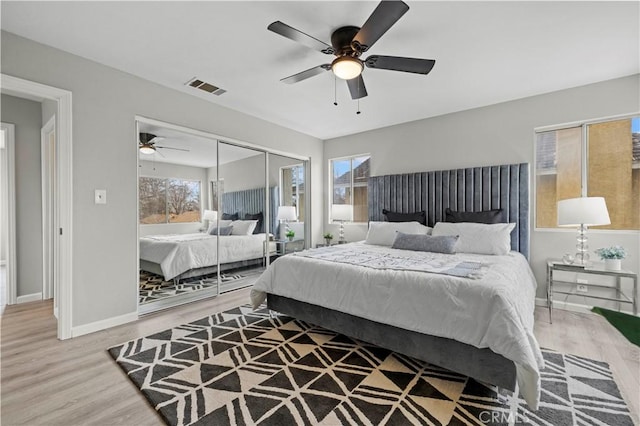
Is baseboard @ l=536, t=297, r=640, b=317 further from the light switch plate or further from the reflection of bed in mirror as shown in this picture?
the light switch plate

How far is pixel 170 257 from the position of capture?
3607mm

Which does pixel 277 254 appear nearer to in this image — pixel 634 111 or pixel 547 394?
pixel 547 394

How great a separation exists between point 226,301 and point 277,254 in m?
1.37

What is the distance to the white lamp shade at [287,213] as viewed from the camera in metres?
5.02

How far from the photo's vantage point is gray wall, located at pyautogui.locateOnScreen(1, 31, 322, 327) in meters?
2.62

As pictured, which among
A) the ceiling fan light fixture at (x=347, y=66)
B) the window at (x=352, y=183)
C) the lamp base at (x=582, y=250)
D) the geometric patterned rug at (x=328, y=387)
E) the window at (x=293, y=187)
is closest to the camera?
the geometric patterned rug at (x=328, y=387)

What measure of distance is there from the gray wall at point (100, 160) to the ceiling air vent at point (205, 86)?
1.15ft

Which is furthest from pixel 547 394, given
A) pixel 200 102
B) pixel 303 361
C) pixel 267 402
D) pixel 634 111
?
pixel 200 102

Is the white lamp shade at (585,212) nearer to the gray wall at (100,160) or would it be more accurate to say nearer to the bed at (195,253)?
the bed at (195,253)

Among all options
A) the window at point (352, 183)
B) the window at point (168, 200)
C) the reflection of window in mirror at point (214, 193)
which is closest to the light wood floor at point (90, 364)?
the window at point (168, 200)

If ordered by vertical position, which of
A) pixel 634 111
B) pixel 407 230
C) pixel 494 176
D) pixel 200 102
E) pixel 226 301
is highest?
pixel 200 102

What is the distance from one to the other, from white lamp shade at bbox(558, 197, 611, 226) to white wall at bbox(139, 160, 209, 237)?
4.21 meters

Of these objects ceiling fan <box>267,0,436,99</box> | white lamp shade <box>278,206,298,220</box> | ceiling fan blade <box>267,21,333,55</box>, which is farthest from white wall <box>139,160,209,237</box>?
ceiling fan blade <box>267,21,333,55</box>

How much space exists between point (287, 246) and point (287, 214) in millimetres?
571
